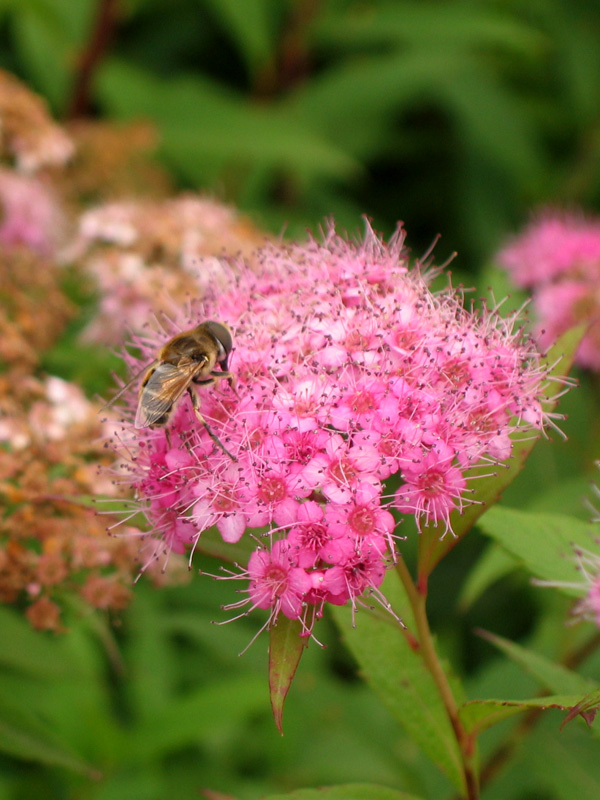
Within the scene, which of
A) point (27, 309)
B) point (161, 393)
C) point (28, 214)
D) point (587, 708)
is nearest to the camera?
point (587, 708)

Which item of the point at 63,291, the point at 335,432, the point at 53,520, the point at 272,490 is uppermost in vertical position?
the point at 335,432

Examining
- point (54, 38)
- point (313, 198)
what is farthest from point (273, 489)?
point (313, 198)

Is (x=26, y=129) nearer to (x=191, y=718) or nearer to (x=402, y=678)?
(x=191, y=718)

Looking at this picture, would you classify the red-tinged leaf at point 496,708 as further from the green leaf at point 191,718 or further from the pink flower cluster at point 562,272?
the pink flower cluster at point 562,272

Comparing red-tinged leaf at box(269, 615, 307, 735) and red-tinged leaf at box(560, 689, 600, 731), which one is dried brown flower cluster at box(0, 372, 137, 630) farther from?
red-tinged leaf at box(560, 689, 600, 731)

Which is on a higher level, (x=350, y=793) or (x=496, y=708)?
(x=496, y=708)

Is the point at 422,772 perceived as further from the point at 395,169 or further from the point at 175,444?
the point at 395,169

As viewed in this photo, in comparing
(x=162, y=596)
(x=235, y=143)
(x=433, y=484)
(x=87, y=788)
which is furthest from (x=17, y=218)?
(x=433, y=484)
